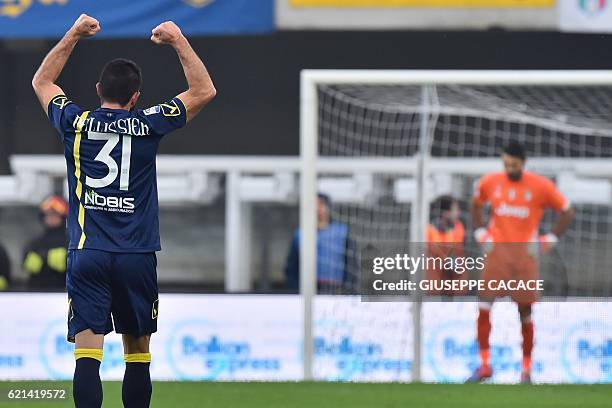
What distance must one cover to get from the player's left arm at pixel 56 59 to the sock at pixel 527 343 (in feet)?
15.9

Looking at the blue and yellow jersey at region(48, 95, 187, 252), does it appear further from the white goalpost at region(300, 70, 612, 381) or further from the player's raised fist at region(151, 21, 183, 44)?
the white goalpost at region(300, 70, 612, 381)

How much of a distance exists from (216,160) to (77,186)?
11.5 m

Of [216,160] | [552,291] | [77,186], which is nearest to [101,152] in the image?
[77,186]

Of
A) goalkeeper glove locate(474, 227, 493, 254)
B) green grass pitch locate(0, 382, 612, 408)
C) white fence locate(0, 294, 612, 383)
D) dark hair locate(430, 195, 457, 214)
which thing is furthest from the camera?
dark hair locate(430, 195, 457, 214)

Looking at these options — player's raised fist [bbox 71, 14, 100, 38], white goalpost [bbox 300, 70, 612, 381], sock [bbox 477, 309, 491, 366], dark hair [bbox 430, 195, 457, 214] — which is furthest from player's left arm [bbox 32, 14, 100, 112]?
dark hair [bbox 430, 195, 457, 214]

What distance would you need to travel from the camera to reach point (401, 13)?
1296 cm

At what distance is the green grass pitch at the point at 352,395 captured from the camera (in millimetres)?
7691

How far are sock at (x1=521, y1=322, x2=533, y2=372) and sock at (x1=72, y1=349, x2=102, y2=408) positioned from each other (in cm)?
475

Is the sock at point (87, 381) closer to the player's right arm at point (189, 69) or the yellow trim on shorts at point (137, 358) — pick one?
the yellow trim on shorts at point (137, 358)

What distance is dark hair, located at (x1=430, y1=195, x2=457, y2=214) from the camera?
1158cm

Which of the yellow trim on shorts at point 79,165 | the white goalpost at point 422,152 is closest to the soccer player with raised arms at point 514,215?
the white goalpost at point 422,152

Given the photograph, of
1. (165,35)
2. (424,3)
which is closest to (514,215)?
(424,3)

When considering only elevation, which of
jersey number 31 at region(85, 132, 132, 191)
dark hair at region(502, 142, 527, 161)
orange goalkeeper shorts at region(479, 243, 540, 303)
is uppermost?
dark hair at region(502, 142, 527, 161)

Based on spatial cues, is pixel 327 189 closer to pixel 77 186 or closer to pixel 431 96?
pixel 431 96
